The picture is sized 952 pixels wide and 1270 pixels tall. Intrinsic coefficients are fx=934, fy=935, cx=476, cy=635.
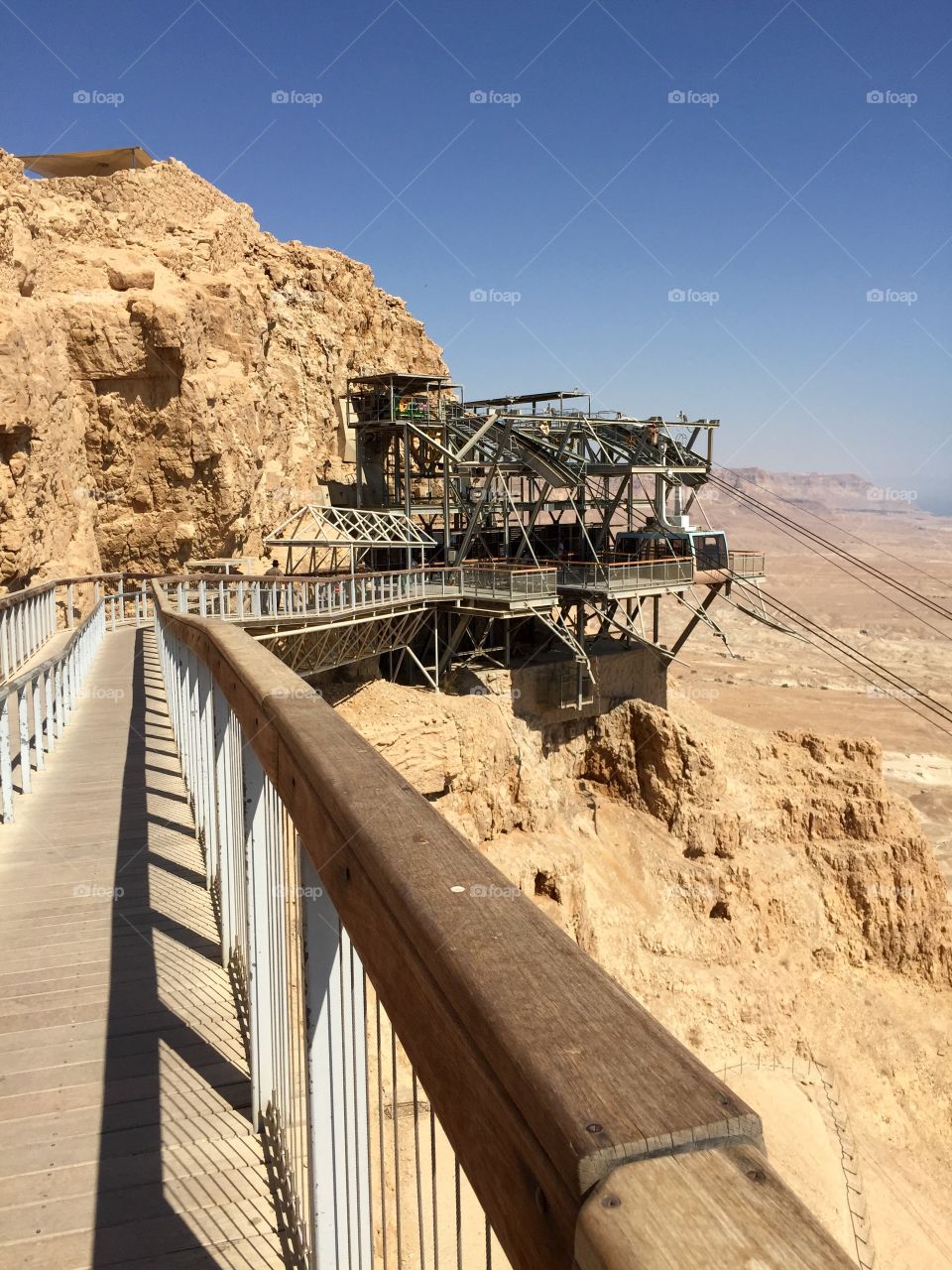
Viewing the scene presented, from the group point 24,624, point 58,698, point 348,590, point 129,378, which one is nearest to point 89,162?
point 129,378

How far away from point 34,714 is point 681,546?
866 inches

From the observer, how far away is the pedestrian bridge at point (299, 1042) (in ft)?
2.57

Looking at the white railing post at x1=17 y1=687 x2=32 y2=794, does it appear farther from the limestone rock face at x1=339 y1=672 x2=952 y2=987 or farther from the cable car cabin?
the cable car cabin

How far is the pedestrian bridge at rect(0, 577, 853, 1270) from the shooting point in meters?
0.78

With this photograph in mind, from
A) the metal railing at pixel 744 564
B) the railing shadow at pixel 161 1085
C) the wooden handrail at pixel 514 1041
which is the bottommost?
the railing shadow at pixel 161 1085

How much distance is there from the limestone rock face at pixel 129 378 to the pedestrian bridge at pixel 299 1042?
529 inches

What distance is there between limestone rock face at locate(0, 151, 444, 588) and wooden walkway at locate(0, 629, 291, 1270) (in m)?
13.3

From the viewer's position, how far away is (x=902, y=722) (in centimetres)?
5000

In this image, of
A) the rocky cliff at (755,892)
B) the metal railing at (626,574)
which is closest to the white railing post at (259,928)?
the rocky cliff at (755,892)

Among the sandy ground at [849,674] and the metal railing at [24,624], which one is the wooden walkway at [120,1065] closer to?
the metal railing at [24,624]

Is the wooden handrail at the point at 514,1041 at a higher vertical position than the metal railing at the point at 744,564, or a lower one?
lower

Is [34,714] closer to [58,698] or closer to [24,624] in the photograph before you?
[58,698]

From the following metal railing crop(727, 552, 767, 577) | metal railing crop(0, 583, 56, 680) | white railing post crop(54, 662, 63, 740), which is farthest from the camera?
metal railing crop(727, 552, 767, 577)

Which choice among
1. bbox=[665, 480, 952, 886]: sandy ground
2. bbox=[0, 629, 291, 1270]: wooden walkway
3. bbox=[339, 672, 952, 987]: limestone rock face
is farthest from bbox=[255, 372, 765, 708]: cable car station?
bbox=[0, 629, 291, 1270]: wooden walkway
